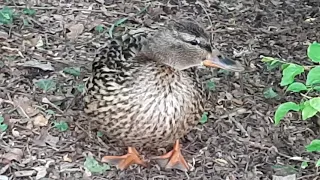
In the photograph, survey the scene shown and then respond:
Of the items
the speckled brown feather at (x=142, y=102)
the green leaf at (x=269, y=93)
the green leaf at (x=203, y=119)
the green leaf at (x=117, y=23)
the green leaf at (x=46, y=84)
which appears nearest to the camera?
the speckled brown feather at (x=142, y=102)

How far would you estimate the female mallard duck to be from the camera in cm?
356

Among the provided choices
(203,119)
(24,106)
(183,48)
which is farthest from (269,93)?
(24,106)

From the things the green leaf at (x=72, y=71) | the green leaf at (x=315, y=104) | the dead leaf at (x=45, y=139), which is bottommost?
the dead leaf at (x=45, y=139)

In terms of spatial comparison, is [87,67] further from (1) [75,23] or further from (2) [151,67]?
(2) [151,67]

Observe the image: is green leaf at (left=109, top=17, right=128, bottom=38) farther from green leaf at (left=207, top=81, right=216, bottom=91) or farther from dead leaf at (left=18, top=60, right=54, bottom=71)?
green leaf at (left=207, top=81, right=216, bottom=91)

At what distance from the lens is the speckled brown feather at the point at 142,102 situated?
141 inches

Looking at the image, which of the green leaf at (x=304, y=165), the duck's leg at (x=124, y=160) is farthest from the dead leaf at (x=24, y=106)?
the green leaf at (x=304, y=165)

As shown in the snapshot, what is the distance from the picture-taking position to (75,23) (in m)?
4.93

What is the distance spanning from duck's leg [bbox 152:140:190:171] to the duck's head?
523mm

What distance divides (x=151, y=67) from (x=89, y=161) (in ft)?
2.05

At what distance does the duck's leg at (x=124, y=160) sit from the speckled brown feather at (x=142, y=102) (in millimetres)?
107

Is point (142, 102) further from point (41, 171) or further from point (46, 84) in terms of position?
point (46, 84)

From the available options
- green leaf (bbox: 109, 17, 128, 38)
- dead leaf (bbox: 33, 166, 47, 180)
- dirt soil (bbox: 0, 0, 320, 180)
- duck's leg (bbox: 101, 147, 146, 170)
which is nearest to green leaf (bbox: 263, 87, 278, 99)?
dirt soil (bbox: 0, 0, 320, 180)

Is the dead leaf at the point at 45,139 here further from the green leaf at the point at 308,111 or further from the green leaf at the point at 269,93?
the green leaf at the point at 308,111
